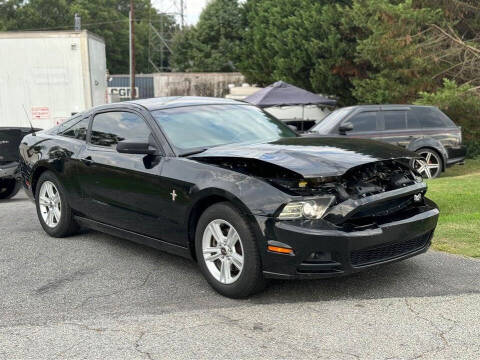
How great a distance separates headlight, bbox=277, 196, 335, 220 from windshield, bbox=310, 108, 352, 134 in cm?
768

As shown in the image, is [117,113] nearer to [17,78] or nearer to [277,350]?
[277,350]

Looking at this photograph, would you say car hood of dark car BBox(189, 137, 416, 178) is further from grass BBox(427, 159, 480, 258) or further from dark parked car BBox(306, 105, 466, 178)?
dark parked car BBox(306, 105, 466, 178)

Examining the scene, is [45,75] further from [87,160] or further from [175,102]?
[175,102]

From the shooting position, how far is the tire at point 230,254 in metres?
4.19

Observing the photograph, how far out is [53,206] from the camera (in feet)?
21.7

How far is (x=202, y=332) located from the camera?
149 inches

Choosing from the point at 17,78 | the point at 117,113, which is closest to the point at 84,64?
the point at 17,78

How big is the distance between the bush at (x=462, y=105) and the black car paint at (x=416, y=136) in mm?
3683

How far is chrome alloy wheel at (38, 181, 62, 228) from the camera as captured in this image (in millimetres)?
6542

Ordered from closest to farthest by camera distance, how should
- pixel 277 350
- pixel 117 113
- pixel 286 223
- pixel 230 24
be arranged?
1. pixel 277 350
2. pixel 286 223
3. pixel 117 113
4. pixel 230 24

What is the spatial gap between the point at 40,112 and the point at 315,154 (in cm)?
1517

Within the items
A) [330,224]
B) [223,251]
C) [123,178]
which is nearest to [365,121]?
[123,178]

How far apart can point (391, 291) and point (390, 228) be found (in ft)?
1.97

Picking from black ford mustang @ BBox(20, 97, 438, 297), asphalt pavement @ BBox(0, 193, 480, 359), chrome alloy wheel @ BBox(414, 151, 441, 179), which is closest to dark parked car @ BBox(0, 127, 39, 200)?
black ford mustang @ BBox(20, 97, 438, 297)
